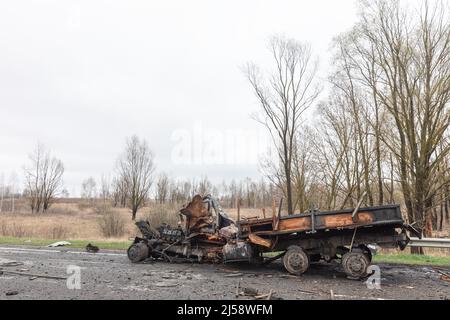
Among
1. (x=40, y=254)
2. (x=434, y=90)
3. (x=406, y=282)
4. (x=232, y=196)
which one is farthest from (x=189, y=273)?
(x=232, y=196)

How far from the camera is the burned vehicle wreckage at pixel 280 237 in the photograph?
7.02m

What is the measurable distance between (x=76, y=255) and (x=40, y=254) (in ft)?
4.68

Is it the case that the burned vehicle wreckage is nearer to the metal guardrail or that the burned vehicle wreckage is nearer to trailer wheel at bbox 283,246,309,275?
trailer wheel at bbox 283,246,309,275

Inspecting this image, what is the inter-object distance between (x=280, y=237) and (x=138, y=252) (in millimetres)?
4183

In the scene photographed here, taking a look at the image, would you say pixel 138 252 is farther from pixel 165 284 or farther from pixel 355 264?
pixel 355 264

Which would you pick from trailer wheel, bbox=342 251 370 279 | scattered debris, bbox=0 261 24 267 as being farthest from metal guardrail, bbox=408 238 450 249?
scattered debris, bbox=0 261 24 267

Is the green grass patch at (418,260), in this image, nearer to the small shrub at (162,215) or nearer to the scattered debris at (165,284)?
the scattered debris at (165,284)

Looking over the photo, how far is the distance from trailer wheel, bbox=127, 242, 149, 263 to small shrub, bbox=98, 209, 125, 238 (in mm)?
13426

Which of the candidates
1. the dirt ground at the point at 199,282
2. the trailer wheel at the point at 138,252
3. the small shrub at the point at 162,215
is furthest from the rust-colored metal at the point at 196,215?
the small shrub at the point at 162,215

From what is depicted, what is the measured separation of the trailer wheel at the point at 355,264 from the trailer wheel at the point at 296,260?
32.6 inches

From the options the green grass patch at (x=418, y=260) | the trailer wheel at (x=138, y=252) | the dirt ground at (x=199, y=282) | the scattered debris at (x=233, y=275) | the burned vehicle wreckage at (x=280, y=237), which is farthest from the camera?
the trailer wheel at (x=138, y=252)

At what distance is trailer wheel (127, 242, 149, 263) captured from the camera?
31.0ft
